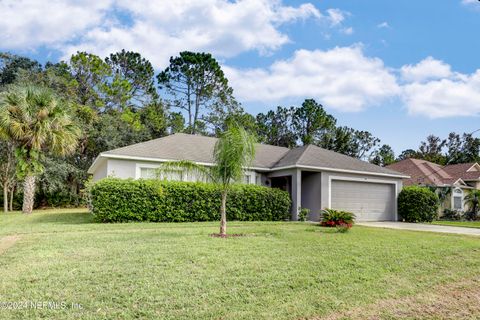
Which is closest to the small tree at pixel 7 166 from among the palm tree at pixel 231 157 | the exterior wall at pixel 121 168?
the exterior wall at pixel 121 168

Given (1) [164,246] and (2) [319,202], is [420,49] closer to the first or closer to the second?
(2) [319,202]

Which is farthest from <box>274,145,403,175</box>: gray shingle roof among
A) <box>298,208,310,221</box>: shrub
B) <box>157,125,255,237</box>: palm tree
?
<box>157,125,255,237</box>: palm tree

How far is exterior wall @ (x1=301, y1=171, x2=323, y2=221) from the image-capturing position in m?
18.3

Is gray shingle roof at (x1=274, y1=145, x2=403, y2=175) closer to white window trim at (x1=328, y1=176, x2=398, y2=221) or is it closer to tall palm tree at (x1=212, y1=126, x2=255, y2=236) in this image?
white window trim at (x1=328, y1=176, x2=398, y2=221)

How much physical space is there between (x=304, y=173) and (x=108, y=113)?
19035 mm

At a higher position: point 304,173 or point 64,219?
point 304,173

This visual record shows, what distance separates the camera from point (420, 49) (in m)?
17.2

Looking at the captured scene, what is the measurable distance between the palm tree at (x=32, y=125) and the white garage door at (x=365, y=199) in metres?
14.7

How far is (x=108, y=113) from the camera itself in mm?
30281

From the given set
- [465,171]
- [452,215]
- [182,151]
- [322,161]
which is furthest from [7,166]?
[465,171]

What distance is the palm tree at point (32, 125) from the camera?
17.3 metres

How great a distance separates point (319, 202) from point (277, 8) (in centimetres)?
968

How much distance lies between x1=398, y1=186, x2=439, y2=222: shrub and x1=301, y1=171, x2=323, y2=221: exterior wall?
592 cm

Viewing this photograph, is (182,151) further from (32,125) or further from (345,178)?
(345,178)
